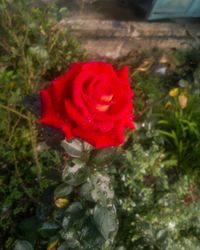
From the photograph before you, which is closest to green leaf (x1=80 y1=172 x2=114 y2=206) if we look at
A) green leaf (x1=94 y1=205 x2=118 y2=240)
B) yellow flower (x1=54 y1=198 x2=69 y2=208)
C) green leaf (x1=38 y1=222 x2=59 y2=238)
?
green leaf (x1=94 y1=205 x2=118 y2=240)

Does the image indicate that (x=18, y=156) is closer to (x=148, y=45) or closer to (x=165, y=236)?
(x=165, y=236)

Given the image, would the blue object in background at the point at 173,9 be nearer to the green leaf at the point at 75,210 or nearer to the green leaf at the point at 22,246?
the green leaf at the point at 75,210

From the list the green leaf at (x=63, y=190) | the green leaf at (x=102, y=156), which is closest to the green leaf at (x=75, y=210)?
the green leaf at (x=63, y=190)

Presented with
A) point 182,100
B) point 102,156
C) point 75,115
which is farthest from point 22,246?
point 182,100

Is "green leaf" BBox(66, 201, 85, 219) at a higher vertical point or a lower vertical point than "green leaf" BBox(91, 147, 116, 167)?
lower

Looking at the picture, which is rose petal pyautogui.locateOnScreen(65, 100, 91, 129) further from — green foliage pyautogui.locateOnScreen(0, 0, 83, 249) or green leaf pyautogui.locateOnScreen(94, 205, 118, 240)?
green foliage pyautogui.locateOnScreen(0, 0, 83, 249)

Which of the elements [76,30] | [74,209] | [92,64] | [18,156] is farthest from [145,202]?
[76,30]

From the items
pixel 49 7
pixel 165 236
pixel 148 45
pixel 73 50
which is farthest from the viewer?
pixel 148 45
